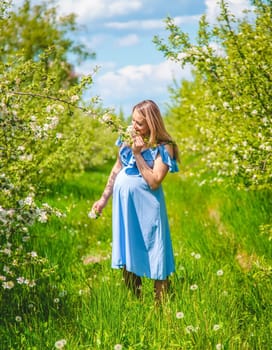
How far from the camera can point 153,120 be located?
4.79 metres

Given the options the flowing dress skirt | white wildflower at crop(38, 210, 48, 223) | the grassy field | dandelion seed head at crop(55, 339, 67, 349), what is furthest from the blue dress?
dandelion seed head at crop(55, 339, 67, 349)

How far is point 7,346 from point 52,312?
668 mm

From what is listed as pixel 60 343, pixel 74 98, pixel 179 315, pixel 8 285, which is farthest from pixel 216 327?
pixel 74 98

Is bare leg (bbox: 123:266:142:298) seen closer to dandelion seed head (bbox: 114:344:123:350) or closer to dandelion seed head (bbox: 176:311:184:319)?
dandelion seed head (bbox: 176:311:184:319)

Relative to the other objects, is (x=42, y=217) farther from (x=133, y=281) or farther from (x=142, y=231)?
(x=133, y=281)

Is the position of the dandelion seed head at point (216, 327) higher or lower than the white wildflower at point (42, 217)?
lower

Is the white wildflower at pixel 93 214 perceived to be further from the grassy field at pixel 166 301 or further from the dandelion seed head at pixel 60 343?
the dandelion seed head at pixel 60 343

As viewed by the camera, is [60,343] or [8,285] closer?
[60,343]

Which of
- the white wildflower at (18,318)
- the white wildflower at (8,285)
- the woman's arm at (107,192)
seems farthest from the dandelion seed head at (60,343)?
the woman's arm at (107,192)

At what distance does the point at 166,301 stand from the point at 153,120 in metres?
1.49

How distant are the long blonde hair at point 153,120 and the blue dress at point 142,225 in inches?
2.8

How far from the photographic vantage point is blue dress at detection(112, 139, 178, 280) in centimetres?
475

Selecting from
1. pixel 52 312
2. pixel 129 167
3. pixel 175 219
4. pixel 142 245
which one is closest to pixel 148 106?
pixel 129 167

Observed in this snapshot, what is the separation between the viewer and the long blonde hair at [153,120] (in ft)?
15.7
